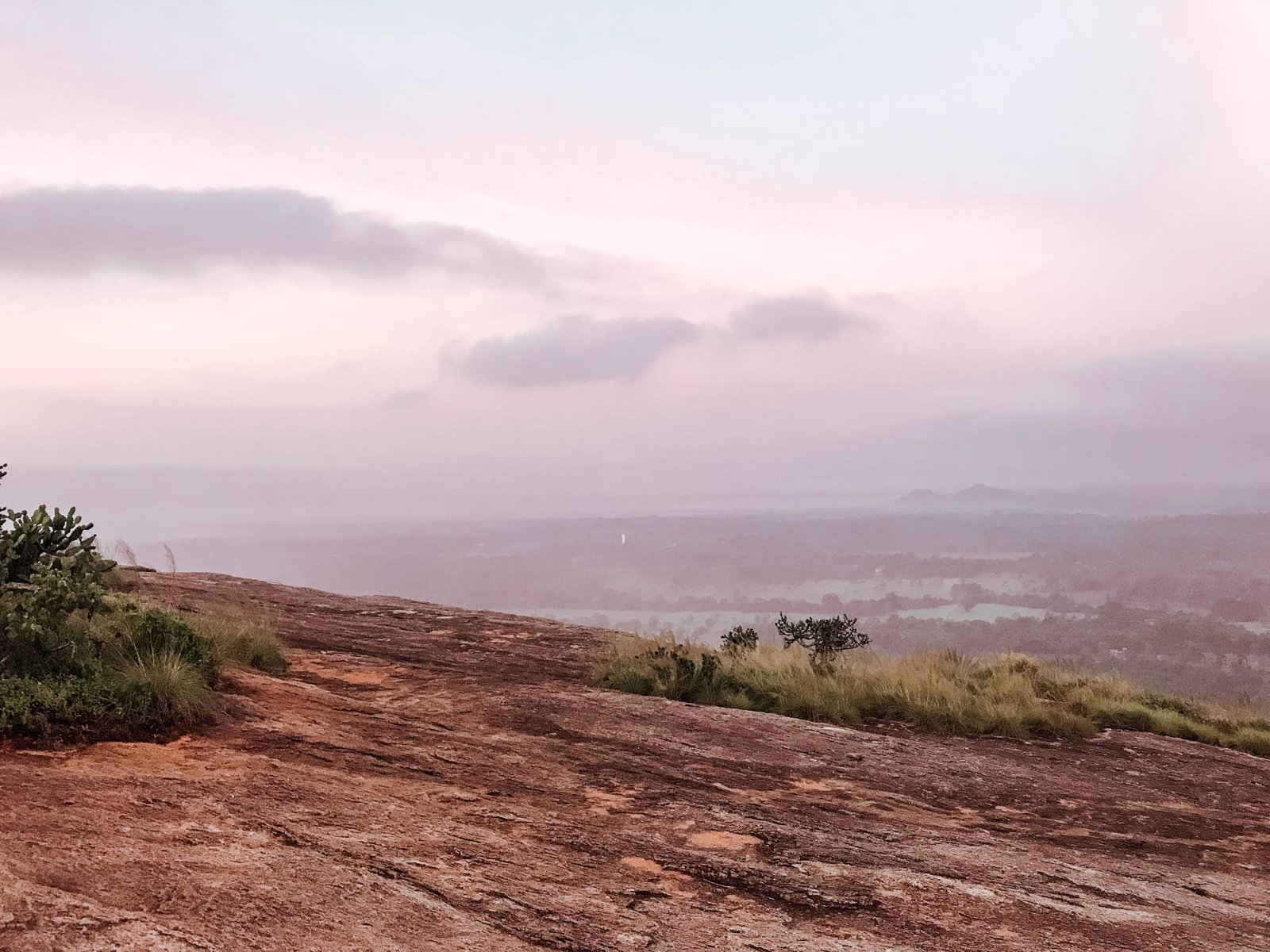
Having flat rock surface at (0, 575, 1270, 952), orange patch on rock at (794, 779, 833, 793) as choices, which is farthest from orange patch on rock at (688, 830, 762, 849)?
orange patch on rock at (794, 779, 833, 793)

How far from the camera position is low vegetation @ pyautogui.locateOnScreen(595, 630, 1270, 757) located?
11070 mm

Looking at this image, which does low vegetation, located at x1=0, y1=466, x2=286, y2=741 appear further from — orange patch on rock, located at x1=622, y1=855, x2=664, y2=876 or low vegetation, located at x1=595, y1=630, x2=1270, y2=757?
low vegetation, located at x1=595, y1=630, x2=1270, y2=757

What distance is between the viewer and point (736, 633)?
13844 millimetres

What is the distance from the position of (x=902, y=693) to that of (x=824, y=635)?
116 inches

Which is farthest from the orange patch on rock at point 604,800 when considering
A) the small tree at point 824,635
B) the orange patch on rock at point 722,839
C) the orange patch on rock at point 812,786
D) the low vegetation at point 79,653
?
the small tree at point 824,635

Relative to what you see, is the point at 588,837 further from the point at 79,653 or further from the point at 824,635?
the point at 824,635

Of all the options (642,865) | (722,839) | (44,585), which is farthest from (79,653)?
(722,839)

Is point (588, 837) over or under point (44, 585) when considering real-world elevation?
under

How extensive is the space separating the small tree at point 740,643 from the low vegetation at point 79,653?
762cm

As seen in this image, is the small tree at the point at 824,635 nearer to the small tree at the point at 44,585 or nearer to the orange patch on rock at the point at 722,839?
the orange patch on rock at the point at 722,839

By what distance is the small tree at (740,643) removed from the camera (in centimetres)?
1302

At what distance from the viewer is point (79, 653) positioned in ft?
23.5

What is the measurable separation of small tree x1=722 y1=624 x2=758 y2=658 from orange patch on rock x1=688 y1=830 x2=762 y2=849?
22.0ft

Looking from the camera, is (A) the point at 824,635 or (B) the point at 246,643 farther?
(A) the point at 824,635
